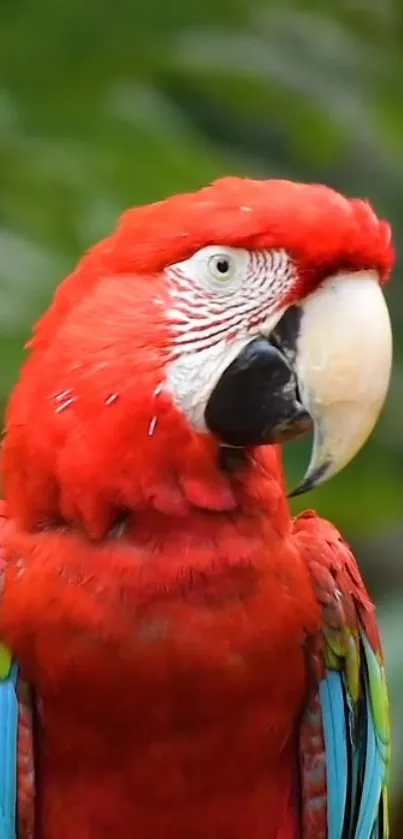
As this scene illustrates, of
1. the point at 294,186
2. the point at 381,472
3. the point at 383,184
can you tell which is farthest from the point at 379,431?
the point at 294,186

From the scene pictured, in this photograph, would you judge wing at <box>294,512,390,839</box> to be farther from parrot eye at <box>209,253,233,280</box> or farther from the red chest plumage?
parrot eye at <box>209,253,233,280</box>

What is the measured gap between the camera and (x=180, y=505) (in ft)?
3.08

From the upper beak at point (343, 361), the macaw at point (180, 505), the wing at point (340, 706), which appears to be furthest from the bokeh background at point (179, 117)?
the upper beak at point (343, 361)

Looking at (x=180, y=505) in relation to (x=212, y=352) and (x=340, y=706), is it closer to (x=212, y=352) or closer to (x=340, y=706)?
(x=212, y=352)

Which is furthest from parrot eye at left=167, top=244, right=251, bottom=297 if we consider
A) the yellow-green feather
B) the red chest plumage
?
the yellow-green feather

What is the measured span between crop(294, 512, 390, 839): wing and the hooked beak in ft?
0.55

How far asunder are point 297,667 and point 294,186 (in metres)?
0.36

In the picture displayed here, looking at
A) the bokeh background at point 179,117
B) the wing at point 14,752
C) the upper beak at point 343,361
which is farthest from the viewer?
the bokeh background at point 179,117

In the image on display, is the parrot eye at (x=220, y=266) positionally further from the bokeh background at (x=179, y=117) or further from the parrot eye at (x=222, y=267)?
the bokeh background at (x=179, y=117)

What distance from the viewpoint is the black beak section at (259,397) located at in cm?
91

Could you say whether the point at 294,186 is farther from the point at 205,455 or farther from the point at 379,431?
the point at 379,431

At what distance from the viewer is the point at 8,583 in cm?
99

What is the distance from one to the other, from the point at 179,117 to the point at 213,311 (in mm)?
621

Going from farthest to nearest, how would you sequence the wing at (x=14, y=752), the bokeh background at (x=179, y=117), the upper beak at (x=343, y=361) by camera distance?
the bokeh background at (x=179, y=117) → the wing at (x=14, y=752) → the upper beak at (x=343, y=361)
